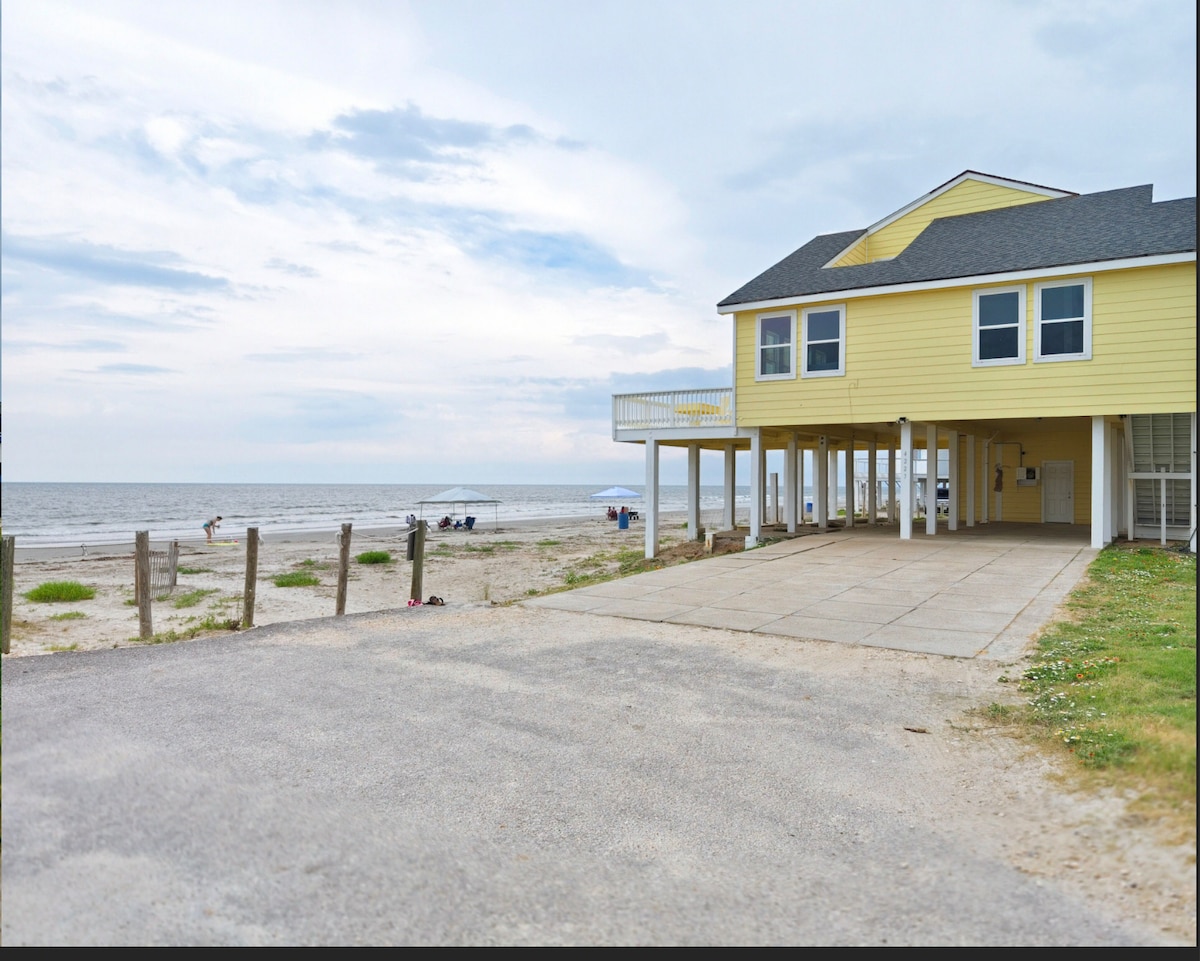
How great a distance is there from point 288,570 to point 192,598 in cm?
596

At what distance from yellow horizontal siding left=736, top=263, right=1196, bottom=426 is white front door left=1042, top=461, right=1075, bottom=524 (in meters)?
8.81

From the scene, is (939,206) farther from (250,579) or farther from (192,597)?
(192,597)

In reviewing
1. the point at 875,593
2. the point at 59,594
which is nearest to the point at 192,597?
the point at 59,594

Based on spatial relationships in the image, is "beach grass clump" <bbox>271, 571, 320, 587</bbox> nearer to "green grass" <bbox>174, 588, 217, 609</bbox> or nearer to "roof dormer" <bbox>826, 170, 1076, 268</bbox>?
"green grass" <bbox>174, 588, 217, 609</bbox>

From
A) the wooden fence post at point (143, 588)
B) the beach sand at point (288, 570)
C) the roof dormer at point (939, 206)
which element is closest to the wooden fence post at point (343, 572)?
the beach sand at point (288, 570)

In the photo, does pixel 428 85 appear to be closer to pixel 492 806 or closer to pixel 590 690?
pixel 590 690

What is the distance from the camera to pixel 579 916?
320 cm

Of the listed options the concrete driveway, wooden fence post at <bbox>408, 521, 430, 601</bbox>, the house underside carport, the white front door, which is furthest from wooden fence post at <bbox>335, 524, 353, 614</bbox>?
the white front door

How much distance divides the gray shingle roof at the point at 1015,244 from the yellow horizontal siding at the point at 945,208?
2.01ft

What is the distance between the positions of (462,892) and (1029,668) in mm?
5610

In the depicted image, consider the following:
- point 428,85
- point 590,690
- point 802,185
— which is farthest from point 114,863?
point 802,185

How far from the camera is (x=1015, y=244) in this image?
1716cm

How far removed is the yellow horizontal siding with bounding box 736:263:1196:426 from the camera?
14.9m

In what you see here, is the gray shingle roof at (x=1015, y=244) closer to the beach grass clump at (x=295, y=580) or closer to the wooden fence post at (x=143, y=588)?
the beach grass clump at (x=295, y=580)
